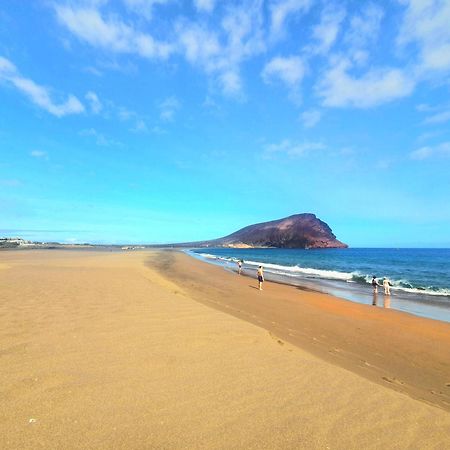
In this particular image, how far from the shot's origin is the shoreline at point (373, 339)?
271 inches

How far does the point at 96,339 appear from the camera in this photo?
6477 mm

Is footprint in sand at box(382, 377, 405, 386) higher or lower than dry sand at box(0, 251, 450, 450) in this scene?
lower

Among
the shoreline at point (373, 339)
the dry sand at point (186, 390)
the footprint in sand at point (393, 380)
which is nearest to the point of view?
the dry sand at point (186, 390)

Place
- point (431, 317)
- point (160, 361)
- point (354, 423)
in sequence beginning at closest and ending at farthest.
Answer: point (354, 423)
point (160, 361)
point (431, 317)

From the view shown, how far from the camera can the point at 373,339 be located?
10.2 metres

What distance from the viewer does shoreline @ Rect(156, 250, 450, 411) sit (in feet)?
22.6

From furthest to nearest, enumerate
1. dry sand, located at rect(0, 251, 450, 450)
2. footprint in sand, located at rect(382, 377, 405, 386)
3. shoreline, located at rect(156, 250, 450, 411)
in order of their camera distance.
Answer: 1. shoreline, located at rect(156, 250, 450, 411)
2. footprint in sand, located at rect(382, 377, 405, 386)
3. dry sand, located at rect(0, 251, 450, 450)

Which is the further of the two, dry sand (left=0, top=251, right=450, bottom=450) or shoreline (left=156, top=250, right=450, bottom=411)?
shoreline (left=156, top=250, right=450, bottom=411)

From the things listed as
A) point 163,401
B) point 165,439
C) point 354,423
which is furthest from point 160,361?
point 354,423

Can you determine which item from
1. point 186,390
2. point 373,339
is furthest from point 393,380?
point 186,390

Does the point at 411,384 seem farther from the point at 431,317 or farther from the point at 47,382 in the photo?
the point at 431,317

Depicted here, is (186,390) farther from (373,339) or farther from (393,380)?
(373,339)

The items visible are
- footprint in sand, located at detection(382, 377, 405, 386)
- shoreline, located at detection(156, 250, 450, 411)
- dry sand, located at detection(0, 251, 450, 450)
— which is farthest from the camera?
shoreline, located at detection(156, 250, 450, 411)

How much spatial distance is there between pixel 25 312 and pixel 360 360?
8.72 m
